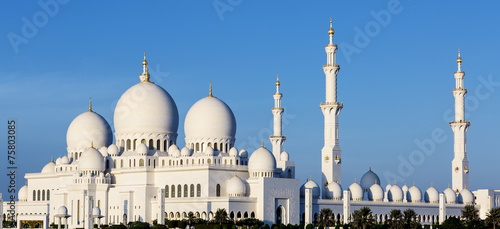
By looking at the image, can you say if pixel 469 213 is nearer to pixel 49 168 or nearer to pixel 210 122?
pixel 210 122

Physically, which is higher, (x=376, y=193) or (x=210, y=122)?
(x=210, y=122)

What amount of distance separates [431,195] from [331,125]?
14.1 metres

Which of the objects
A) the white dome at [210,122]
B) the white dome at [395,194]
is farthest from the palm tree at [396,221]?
the white dome at [210,122]

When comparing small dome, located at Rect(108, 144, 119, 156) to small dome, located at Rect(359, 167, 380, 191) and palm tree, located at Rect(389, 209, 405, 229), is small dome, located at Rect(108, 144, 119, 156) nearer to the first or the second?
small dome, located at Rect(359, 167, 380, 191)

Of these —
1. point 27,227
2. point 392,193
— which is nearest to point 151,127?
point 27,227

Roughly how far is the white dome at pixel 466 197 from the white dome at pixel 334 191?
1563 cm

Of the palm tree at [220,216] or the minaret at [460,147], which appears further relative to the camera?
the minaret at [460,147]

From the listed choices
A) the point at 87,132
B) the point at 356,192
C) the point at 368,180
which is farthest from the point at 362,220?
the point at 87,132

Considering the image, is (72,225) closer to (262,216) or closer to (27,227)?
(27,227)

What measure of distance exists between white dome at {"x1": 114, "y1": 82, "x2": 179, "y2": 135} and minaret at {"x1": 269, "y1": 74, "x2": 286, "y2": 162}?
10207mm

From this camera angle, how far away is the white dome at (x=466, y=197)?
83.8m

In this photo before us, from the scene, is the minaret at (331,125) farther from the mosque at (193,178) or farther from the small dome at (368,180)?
the small dome at (368,180)

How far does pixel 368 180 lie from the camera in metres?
82.7

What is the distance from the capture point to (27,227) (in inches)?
2766
